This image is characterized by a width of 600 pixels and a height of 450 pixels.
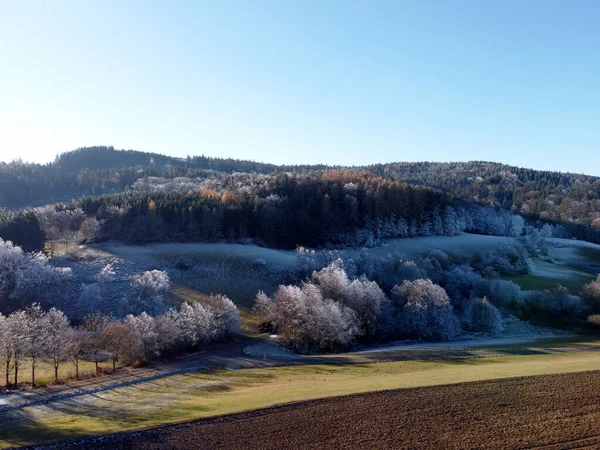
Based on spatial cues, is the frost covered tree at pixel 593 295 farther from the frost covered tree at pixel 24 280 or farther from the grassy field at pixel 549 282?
the frost covered tree at pixel 24 280

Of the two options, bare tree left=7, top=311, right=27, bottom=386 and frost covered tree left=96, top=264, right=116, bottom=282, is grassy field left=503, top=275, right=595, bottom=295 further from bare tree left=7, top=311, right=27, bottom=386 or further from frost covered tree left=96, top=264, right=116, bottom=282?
bare tree left=7, top=311, right=27, bottom=386

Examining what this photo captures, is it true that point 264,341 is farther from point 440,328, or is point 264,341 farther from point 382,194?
point 382,194

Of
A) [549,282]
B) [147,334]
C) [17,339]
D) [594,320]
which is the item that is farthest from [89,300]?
[549,282]

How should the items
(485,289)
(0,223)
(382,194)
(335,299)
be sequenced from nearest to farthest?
(335,299), (485,289), (0,223), (382,194)

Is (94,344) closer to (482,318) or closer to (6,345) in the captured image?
(6,345)

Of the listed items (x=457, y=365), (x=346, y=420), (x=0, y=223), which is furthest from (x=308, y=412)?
(x=0, y=223)

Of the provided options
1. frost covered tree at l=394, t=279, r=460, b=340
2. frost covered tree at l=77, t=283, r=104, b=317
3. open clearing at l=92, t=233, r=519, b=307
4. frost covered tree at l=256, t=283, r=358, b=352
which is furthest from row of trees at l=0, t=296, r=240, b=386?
frost covered tree at l=394, t=279, r=460, b=340
